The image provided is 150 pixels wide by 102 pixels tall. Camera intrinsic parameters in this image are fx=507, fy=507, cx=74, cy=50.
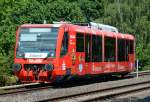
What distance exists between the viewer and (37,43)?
22938mm

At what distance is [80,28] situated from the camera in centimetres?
2464

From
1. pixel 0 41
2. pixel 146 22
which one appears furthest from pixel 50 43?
pixel 146 22

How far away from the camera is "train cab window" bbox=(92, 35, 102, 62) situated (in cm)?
2595

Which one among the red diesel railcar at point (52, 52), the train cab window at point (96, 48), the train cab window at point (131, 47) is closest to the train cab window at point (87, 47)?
the red diesel railcar at point (52, 52)

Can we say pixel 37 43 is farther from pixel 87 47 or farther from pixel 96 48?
pixel 96 48

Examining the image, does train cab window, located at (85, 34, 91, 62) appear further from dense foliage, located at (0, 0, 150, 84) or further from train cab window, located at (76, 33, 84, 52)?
dense foliage, located at (0, 0, 150, 84)

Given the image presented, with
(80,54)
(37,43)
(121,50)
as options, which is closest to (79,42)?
(80,54)

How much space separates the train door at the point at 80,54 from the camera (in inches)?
945

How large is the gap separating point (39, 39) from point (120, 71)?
29.2 feet

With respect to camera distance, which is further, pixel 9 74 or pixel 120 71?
pixel 120 71

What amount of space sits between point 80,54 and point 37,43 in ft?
8.11

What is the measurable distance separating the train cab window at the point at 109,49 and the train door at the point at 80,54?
134 inches

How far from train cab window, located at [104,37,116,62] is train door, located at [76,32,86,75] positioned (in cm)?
340

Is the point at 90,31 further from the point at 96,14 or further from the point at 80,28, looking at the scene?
the point at 96,14
